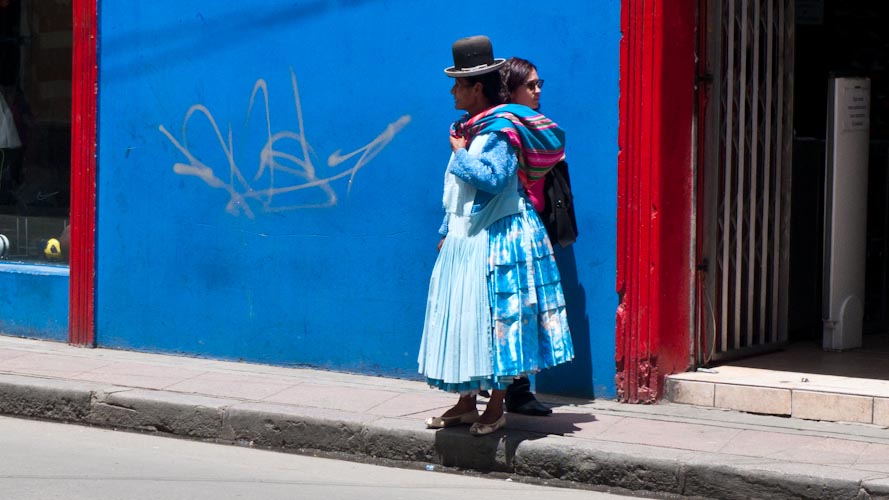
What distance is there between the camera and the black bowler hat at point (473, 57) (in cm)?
587

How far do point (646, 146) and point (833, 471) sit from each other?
1988 millimetres

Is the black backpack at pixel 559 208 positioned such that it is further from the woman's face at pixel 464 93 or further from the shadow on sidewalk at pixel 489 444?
the shadow on sidewalk at pixel 489 444

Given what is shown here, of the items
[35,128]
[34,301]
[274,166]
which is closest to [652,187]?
[274,166]

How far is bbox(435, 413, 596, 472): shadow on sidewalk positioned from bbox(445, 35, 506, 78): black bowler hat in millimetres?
1643

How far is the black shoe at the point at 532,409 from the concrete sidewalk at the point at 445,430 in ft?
0.18

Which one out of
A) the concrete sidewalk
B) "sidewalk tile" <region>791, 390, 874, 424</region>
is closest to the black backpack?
the concrete sidewalk

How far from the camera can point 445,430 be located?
6066 millimetres

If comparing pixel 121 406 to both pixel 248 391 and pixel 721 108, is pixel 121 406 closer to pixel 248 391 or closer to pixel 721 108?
pixel 248 391

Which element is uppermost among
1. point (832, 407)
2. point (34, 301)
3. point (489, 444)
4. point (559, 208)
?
point (559, 208)

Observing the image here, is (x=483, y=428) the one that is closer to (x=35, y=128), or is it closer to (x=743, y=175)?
(x=743, y=175)

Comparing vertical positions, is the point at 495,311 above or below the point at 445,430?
above

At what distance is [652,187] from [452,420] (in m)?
1.55

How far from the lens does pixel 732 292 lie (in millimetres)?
7293

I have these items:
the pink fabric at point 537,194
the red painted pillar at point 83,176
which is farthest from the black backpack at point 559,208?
the red painted pillar at point 83,176
